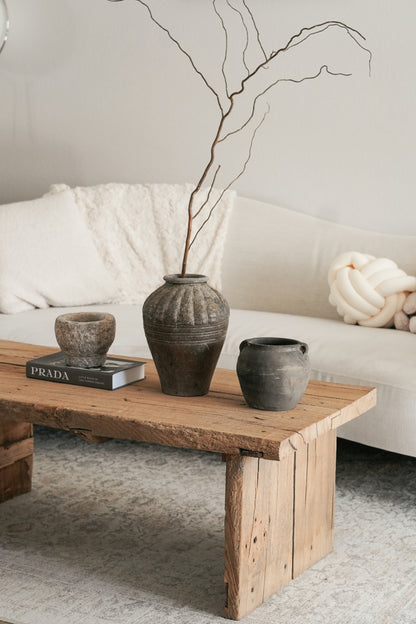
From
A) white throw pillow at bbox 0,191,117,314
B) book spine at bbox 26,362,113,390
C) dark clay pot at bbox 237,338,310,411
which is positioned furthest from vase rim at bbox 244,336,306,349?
white throw pillow at bbox 0,191,117,314

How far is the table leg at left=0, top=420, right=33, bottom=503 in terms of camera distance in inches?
85.7

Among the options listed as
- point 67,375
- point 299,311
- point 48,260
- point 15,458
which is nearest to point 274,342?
point 67,375

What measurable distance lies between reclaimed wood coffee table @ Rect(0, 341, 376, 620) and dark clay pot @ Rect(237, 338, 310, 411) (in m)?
0.03

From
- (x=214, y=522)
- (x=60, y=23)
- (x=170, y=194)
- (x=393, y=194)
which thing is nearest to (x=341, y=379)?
(x=214, y=522)

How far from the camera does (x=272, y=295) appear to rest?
10.2ft

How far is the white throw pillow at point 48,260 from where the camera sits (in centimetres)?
294

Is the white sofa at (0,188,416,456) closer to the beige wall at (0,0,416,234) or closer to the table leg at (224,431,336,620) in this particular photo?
the beige wall at (0,0,416,234)

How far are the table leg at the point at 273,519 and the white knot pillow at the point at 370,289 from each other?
0.90 metres

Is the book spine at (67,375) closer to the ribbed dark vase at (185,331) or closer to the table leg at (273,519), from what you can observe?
the ribbed dark vase at (185,331)

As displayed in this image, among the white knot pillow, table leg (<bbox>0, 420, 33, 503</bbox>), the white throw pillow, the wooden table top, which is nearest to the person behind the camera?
the wooden table top

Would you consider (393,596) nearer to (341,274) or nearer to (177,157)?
(341,274)

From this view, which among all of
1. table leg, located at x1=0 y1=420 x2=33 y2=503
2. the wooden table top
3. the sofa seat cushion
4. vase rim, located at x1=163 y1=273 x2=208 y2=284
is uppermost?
vase rim, located at x1=163 y1=273 x2=208 y2=284

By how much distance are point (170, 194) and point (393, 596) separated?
196 cm

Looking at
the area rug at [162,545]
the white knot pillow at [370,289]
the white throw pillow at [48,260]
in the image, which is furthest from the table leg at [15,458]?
the white knot pillow at [370,289]
